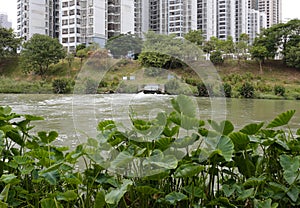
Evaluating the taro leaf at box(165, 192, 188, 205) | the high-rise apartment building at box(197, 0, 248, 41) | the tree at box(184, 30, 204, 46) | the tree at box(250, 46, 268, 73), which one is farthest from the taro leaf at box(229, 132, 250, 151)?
the tree at box(250, 46, 268, 73)

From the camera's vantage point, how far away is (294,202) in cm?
53

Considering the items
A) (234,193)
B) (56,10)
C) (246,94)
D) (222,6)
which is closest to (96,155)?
(234,193)

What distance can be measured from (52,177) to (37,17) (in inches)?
500

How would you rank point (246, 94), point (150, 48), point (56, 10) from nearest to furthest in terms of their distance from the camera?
point (150, 48) < point (246, 94) < point (56, 10)

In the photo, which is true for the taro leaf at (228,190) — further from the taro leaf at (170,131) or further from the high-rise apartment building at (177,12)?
the high-rise apartment building at (177,12)

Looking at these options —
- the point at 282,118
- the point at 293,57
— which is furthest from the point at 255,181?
the point at 293,57

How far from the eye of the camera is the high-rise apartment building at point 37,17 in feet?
37.3

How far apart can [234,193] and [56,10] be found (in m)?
11.8

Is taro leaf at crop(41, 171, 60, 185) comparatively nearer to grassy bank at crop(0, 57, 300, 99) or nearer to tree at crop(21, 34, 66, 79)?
grassy bank at crop(0, 57, 300, 99)

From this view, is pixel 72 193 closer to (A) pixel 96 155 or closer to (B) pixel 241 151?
(A) pixel 96 155

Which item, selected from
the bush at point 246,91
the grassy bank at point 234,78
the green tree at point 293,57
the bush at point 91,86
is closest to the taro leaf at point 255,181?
the bush at point 91,86

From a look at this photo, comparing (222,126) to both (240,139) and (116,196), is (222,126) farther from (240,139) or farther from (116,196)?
(116,196)

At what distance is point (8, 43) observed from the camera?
1262 centimetres

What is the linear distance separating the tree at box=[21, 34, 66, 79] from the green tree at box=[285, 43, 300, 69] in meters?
6.35
